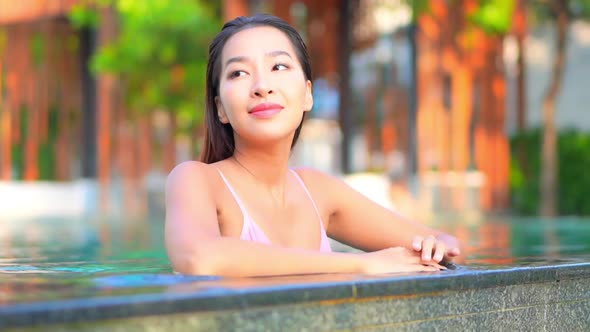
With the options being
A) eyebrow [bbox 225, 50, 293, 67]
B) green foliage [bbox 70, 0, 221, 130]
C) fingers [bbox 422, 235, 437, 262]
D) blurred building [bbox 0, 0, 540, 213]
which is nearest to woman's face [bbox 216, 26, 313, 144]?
eyebrow [bbox 225, 50, 293, 67]

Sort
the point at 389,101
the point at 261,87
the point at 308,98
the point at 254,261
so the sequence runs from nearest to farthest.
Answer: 1. the point at 254,261
2. the point at 261,87
3. the point at 308,98
4. the point at 389,101

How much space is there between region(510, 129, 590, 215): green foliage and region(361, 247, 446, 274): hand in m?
13.4

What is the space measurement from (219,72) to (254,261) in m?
0.81

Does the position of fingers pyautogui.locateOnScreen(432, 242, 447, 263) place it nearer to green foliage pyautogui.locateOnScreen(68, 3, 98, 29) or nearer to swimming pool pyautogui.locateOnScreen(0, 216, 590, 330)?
swimming pool pyautogui.locateOnScreen(0, 216, 590, 330)

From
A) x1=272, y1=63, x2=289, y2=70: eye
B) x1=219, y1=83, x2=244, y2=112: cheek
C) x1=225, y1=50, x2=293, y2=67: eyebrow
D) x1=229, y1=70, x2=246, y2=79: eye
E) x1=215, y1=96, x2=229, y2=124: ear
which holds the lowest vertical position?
x1=215, y1=96, x2=229, y2=124: ear

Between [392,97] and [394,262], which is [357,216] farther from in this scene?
[392,97]

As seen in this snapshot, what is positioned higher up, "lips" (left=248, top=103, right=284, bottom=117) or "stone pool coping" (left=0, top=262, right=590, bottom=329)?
"lips" (left=248, top=103, right=284, bottom=117)

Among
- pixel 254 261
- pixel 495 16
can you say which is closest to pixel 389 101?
pixel 495 16

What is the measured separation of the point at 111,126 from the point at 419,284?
18172 millimetres

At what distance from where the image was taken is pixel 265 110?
3.19 metres

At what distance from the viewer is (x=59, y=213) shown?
22297mm

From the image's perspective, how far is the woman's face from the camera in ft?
10.4

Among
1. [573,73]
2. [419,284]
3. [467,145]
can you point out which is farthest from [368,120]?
[419,284]

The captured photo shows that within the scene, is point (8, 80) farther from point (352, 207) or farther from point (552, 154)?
point (352, 207)
